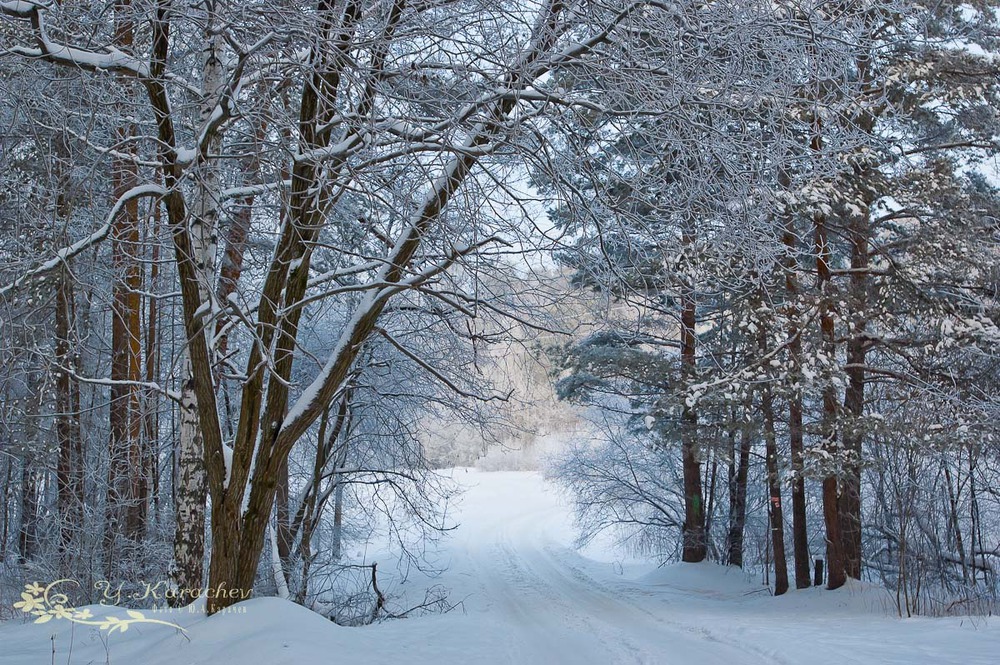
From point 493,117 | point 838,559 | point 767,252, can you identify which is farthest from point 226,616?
point 838,559

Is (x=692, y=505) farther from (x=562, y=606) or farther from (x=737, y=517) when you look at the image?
(x=562, y=606)

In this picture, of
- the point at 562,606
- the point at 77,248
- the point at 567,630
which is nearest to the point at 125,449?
the point at 77,248

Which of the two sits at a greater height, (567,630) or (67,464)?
→ (67,464)

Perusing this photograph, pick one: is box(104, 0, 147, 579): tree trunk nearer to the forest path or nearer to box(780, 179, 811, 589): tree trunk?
the forest path

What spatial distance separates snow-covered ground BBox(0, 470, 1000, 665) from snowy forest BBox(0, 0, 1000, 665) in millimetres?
101

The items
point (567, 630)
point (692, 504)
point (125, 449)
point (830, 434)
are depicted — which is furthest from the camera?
point (692, 504)

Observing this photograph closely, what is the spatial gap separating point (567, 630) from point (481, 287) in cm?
517

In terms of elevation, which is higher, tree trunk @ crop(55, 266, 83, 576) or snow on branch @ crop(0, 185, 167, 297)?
snow on branch @ crop(0, 185, 167, 297)

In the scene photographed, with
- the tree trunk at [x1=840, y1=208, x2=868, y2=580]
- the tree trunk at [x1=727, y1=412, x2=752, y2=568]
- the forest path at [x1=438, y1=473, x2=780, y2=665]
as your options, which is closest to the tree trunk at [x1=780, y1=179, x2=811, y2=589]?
the tree trunk at [x1=840, y1=208, x2=868, y2=580]

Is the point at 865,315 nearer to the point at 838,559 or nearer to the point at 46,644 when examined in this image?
the point at 838,559

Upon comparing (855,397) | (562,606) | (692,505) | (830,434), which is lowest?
(562,606)

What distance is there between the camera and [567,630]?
889 centimetres

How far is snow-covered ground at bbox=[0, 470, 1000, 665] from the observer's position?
4695 millimetres

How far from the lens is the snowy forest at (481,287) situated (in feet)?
13.9
